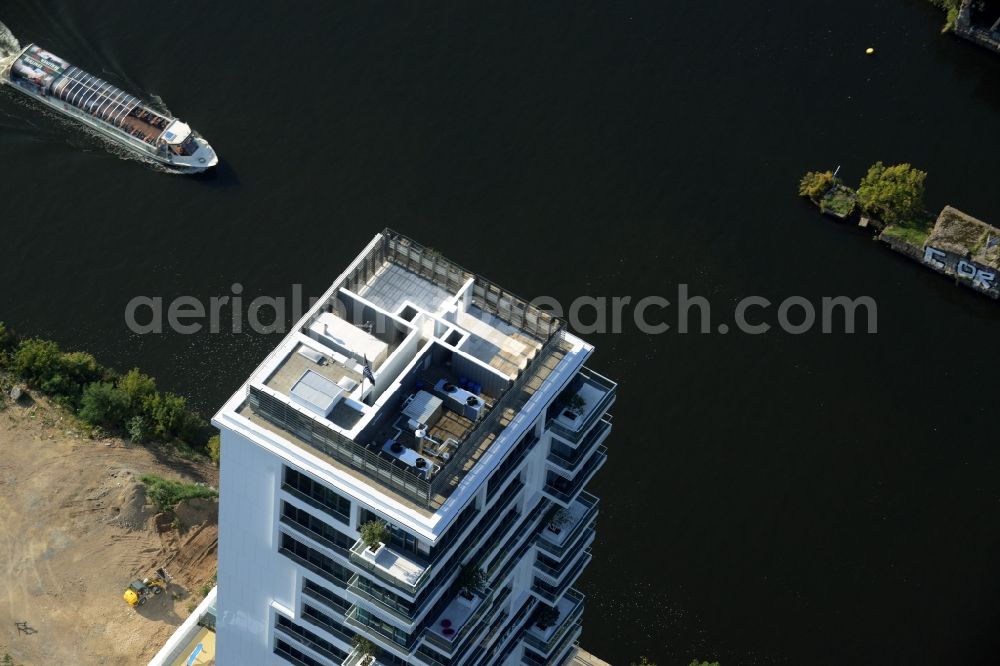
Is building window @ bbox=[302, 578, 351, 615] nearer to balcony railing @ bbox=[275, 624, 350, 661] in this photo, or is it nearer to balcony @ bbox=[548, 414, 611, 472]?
balcony railing @ bbox=[275, 624, 350, 661]

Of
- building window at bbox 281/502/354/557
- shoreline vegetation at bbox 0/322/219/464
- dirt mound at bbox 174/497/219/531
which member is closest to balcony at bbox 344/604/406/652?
building window at bbox 281/502/354/557

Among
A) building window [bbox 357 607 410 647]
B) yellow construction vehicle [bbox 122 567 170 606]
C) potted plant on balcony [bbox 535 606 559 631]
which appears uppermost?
potted plant on balcony [bbox 535 606 559 631]

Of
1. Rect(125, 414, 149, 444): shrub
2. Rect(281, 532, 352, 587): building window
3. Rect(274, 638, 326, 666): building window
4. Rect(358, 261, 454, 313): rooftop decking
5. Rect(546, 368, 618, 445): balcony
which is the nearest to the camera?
Rect(281, 532, 352, 587): building window

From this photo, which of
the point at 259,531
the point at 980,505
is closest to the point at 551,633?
the point at 259,531

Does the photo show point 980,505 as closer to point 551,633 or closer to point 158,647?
point 551,633

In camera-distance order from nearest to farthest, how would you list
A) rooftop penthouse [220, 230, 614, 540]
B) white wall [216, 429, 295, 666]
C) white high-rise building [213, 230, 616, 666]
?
rooftop penthouse [220, 230, 614, 540]
white high-rise building [213, 230, 616, 666]
white wall [216, 429, 295, 666]
